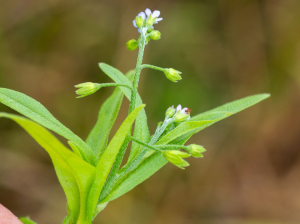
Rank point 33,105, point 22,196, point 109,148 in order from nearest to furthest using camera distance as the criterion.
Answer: point 109,148, point 33,105, point 22,196

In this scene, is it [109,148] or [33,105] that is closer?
[109,148]

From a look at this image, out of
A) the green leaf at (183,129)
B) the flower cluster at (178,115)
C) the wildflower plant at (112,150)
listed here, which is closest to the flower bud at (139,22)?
the wildflower plant at (112,150)

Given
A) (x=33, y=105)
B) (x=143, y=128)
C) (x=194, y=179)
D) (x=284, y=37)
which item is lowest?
(x=33, y=105)

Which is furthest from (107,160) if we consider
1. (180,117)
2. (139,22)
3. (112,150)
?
(139,22)

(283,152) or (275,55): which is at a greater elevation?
(275,55)

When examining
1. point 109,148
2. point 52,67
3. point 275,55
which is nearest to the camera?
point 109,148

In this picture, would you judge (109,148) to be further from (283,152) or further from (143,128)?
(283,152)

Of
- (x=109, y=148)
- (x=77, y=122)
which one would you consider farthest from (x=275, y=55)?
(x=109, y=148)

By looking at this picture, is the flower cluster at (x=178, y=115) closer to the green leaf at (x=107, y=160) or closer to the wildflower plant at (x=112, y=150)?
the wildflower plant at (x=112, y=150)
